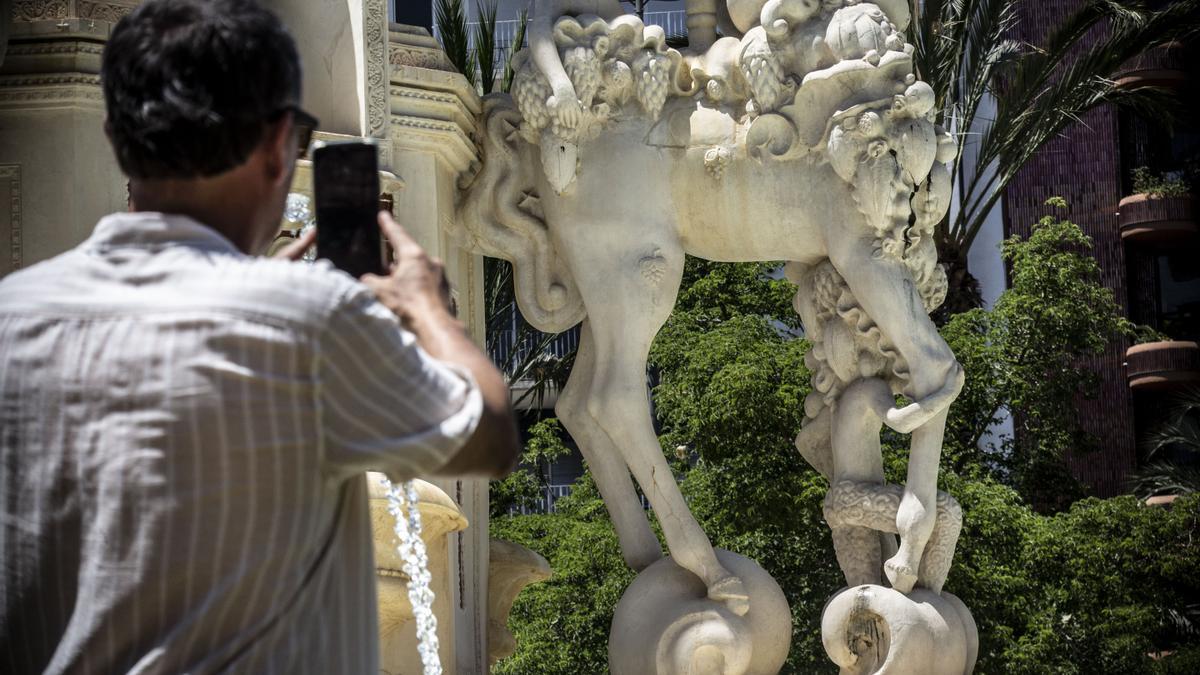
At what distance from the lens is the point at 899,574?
32.7 ft

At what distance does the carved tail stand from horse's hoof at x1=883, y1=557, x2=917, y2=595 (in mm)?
1876

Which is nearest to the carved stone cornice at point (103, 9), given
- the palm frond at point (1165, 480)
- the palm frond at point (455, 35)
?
the palm frond at point (455, 35)

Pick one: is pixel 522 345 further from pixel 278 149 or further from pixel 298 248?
pixel 278 149

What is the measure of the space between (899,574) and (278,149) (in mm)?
7240

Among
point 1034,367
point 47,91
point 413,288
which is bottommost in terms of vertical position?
point 1034,367

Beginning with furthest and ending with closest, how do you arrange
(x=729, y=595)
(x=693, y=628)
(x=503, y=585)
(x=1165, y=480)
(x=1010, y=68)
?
(x=1165, y=480) < (x=1010, y=68) < (x=503, y=585) < (x=729, y=595) < (x=693, y=628)

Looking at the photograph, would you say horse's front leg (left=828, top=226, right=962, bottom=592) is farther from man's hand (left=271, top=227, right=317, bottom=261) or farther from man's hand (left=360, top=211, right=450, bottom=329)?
man's hand (left=360, top=211, right=450, bottom=329)

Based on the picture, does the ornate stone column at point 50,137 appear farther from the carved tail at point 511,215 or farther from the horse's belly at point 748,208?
the horse's belly at point 748,208

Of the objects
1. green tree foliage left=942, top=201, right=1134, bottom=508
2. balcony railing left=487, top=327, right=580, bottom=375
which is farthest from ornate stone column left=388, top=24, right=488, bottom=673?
green tree foliage left=942, top=201, right=1134, bottom=508

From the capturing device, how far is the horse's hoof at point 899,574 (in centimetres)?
996

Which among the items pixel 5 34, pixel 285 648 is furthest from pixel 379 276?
pixel 5 34

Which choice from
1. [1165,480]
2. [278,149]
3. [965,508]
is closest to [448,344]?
[278,149]

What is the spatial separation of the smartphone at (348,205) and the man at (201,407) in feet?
0.70

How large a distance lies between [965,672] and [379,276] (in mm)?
7364
